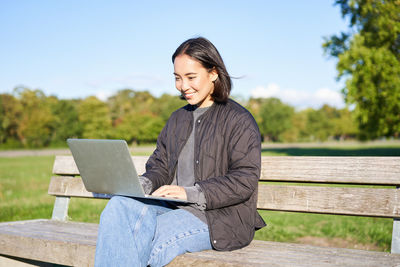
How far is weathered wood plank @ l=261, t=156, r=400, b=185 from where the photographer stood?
2607 mm

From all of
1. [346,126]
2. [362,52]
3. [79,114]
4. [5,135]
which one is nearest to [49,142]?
[79,114]

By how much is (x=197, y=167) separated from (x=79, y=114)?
154 ft

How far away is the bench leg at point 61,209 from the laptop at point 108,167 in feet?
4.11

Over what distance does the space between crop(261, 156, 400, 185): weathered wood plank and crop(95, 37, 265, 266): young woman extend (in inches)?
16.2

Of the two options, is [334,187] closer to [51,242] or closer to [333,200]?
[333,200]

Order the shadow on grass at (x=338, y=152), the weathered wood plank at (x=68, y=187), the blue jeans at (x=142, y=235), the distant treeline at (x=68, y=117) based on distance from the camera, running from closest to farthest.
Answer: the blue jeans at (x=142, y=235) → the weathered wood plank at (x=68, y=187) → the shadow on grass at (x=338, y=152) → the distant treeline at (x=68, y=117)

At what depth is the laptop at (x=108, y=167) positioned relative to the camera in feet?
7.41

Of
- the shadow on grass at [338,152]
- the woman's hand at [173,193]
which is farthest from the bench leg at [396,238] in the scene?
the shadow on grass at [338,152]

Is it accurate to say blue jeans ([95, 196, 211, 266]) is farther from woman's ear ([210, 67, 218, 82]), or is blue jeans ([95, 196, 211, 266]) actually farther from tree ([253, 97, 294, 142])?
tree ([253, 97, 294, 142])

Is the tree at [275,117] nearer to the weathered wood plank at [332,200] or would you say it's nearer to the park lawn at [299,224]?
the park lawn at [299,224]

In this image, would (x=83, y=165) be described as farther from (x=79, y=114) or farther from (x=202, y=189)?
(x=79, y=114)

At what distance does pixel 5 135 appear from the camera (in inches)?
2005

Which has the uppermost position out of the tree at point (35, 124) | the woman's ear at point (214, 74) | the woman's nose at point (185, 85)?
the woman's ear at point (214, 74)

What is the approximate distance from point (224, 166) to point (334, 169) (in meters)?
0.70
